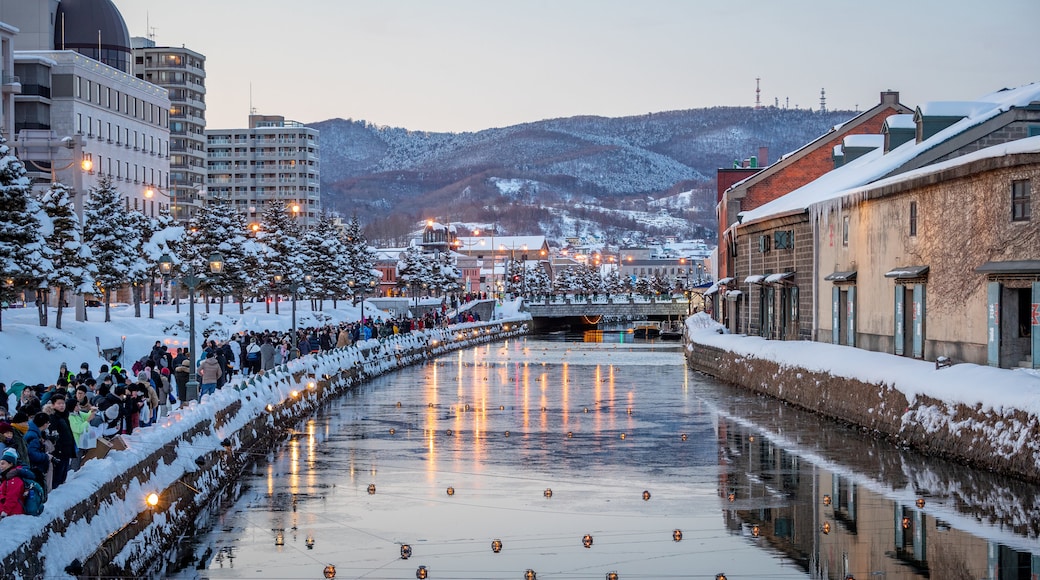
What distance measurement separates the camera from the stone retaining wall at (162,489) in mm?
15203

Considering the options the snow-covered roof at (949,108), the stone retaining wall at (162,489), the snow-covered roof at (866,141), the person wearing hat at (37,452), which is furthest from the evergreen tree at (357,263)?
the person wearing hat at (37,452)

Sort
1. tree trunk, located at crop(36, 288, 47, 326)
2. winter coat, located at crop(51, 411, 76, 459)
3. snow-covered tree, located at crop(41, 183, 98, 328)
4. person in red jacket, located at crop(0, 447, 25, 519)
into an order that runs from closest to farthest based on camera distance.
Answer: person in red jacket, located at crop(0, 447, 25, 519), winter coat, located at crop(51, 411, 76, 459), tree trunk, located at crop(36, 288, 47, 326), snow-covered tree, located at crop(41, 183, 98, 328)

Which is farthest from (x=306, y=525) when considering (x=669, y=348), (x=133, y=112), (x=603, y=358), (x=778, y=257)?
(x=133, y=112)

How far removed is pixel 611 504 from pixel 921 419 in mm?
8704

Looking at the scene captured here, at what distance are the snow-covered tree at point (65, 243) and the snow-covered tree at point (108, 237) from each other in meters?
11.3

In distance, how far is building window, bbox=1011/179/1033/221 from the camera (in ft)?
91.4

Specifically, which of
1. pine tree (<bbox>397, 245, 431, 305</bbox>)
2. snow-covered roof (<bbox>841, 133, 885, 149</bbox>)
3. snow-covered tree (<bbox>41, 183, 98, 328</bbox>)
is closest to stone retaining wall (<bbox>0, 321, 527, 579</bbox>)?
snow-covered tree (<bbox>41, 183, 98, 328</bbox>)

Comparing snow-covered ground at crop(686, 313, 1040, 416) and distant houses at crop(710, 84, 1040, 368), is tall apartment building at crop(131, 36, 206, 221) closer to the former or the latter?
distant houses at crop(710, 84, 1040, 368)

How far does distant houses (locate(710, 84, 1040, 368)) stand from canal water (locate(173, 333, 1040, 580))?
3.48 meters

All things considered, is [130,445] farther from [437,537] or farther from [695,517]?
[695,517]

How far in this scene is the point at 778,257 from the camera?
5328 cm

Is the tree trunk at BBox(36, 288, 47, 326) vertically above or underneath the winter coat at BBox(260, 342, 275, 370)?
above

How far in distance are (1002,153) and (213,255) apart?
21.6 metres

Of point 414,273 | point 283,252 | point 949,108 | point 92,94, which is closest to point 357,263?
point 283,252
